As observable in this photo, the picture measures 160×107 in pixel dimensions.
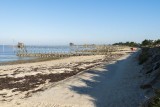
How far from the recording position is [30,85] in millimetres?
21734

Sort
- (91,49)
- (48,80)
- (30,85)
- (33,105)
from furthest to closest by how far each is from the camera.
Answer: (91,49)
(48,80)
(30,85)
(33,105)

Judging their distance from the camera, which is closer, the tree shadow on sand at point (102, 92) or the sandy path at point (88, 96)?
the tree shadow on sand at point (102, 92)

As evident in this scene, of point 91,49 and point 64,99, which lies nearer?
point 64,99

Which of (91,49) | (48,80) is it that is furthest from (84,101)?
(91,49)

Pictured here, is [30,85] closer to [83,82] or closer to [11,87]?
[11,87]

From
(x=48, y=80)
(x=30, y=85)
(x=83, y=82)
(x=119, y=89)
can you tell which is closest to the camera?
(x=119, y=89)

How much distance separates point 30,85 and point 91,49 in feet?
260

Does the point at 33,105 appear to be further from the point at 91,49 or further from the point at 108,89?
the point at 91,49

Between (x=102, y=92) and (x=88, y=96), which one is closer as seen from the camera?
(x=88, y=96)

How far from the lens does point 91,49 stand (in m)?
101

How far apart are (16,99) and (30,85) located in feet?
17.8

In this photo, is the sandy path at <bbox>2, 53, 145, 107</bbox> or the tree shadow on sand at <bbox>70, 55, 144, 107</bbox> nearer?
the tree shadow on sand at <bbox>70, 55, 144, 107</bbox>

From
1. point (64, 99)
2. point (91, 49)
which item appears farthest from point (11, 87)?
point (91, 49)

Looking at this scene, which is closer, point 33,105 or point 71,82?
point 33,105
